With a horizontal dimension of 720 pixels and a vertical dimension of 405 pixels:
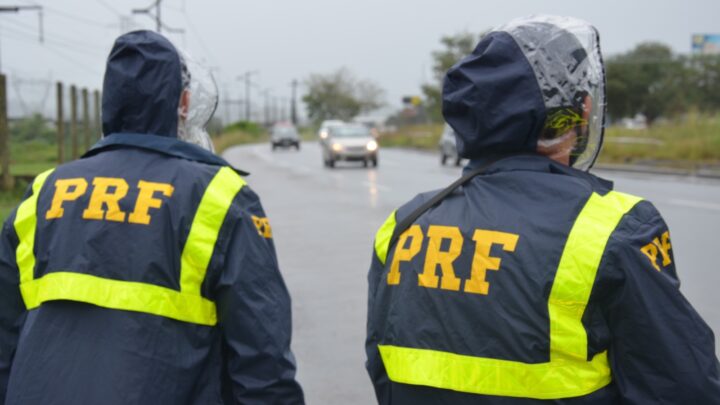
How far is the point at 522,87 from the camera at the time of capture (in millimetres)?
1946

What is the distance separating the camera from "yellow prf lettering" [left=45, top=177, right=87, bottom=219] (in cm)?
236

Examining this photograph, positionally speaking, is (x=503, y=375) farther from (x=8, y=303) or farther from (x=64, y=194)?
(x=8, y=303)

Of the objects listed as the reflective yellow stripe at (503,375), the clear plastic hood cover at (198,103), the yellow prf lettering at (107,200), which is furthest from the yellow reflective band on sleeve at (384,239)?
the clear plastic hood cover at (198,103)

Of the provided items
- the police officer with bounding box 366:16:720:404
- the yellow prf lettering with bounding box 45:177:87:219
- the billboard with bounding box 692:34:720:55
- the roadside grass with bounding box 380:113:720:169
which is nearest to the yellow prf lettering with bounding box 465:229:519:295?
the police officer with bounding box 366:16:720:404

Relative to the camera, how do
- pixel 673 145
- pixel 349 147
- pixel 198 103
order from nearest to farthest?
pixel 198 103
pixel 673 145
pixel 349 147

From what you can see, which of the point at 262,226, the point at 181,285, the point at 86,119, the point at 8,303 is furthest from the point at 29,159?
the point at 181,285

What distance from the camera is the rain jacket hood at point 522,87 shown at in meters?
1.95

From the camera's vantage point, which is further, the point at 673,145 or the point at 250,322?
the point at 673,145

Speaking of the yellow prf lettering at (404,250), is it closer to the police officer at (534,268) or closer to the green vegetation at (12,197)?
the police officer at (534,268)

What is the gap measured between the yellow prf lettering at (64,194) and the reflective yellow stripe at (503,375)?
3.30 ft

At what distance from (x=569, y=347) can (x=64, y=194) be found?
138 centimetres

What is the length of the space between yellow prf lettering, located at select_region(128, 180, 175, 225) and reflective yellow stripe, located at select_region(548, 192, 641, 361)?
103 centimetres

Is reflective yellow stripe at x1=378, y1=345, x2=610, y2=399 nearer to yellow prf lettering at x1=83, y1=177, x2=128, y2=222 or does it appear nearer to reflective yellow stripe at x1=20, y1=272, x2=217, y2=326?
reflective yellow stripe at x1=20, y1=272, x2=217, y2=326

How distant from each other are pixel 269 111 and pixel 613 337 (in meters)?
137
